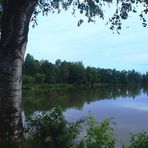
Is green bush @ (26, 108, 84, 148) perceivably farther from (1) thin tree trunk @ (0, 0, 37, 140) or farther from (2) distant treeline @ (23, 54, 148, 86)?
(2) distant treeline @ (23, 54, 148, 86)

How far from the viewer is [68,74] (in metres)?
126

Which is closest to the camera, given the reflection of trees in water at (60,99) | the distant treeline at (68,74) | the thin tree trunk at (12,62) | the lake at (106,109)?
the thin tree trunk at (12,62)

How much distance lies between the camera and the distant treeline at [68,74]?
368 ft

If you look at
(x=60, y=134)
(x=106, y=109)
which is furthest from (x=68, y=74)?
(x=60, y=134)

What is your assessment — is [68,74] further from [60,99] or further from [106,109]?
[106,109]

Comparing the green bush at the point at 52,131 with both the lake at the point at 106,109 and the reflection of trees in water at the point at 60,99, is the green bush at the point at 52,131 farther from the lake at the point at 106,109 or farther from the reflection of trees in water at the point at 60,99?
the reflection of trees in water at the point at 60,99

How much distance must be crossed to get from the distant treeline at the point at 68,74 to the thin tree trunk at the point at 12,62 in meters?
86.0

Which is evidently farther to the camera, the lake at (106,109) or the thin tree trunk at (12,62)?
the lake at (106,109)

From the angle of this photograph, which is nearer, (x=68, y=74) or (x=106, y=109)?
(x=106, y=109)

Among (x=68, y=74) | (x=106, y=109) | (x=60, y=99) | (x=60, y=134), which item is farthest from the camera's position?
(x=68, y=74)

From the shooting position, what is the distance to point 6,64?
6.43m

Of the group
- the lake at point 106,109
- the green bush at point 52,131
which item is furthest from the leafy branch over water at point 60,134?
the lake at point 106,109

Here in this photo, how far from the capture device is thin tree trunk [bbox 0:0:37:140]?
6.28m

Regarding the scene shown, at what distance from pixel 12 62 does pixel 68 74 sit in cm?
11974
